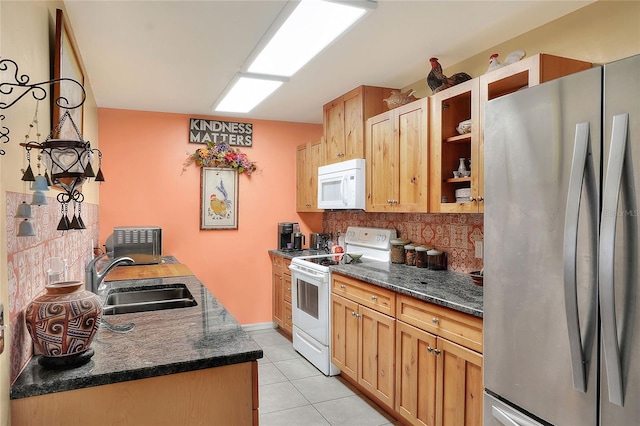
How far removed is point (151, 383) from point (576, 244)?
1.44 metres

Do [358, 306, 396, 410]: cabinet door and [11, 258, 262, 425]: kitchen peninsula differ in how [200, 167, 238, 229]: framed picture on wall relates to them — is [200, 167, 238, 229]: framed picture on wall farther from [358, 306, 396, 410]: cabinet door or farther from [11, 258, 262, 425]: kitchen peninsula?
[11, 258, 262, 425]: kitchen peninsula

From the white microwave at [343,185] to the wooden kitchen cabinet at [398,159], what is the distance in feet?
0.25

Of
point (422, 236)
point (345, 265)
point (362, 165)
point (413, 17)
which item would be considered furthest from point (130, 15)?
point (422, 236)

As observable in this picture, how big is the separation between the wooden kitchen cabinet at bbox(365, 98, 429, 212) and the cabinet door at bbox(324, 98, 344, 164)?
429 mm

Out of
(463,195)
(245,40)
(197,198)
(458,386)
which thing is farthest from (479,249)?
(197,198)

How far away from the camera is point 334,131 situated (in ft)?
13.0

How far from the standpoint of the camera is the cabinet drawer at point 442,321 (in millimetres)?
1954

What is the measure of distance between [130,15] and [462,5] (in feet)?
5.82

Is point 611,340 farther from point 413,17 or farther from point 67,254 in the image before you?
point 67,254

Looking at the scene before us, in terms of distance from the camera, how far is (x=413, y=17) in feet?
7.33

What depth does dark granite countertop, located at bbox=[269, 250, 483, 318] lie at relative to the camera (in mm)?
2081

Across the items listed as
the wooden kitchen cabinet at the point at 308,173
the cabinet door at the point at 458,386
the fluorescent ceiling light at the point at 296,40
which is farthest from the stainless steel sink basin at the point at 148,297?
the wooden kitchen cabinet at the point at 308,173

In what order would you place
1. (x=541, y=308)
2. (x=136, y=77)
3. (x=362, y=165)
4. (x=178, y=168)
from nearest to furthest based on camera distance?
1. (x=541, y=308)
2. (x=136, y=77)
3. (x=362, y=165)
4. (x=178, y=168)

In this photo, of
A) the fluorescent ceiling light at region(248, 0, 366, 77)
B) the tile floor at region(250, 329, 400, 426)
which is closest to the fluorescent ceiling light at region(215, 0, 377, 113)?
the fluorescent ceiling light at region(248, 0, 366, 77)
